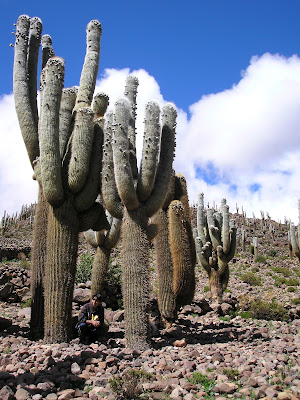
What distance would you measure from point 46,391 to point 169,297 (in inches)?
216

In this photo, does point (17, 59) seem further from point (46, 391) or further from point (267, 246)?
point (267, 246)

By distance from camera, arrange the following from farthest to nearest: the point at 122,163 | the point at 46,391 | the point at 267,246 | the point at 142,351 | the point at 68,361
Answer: the point at 267,246
the point at 122,163
the point at 142,351
the point at 68,361
the point at 46,391

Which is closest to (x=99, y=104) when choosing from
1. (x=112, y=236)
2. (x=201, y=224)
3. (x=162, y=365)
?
(x=112, y=236)

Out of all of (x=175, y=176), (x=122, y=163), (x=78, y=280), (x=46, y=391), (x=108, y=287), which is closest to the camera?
(x=46, y=391)

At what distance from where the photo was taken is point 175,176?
11797mm

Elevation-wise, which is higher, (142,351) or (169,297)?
(169,297)

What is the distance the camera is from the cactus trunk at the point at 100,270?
12508mm

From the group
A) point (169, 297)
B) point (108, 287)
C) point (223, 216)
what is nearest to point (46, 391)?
point (169, 297)

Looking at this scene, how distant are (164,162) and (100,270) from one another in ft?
17.6

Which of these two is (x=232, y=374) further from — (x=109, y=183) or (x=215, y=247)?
(x=215, y=247)

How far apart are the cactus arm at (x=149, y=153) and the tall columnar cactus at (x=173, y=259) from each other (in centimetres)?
230

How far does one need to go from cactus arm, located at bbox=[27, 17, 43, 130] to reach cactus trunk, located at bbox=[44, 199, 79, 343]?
284 cm

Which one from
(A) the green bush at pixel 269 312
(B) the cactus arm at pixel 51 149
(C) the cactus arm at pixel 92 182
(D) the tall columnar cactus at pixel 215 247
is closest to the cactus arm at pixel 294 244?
(D) the tall columnar cactus at pixel 215 247

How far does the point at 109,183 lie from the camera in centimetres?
829
